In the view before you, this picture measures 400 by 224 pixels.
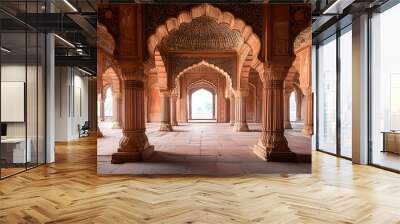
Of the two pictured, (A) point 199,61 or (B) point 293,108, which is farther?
(B) point 293,108

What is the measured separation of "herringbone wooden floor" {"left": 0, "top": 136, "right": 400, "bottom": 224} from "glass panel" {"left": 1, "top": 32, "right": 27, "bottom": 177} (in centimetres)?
96

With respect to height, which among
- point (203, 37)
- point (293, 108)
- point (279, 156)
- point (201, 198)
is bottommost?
point (201, 198)

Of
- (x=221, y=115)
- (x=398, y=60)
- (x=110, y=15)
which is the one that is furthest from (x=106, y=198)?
(x=221, y=115)

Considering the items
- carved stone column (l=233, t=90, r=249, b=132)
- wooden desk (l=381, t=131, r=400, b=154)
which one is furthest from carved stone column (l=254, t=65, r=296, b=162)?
carved stone column (l=233, t=90, r=249, b=132)

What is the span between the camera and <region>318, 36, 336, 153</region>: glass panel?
7969 millimetres

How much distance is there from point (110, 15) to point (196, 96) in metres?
26.6

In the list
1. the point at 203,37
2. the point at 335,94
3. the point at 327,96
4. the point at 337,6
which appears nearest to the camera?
the point at 337,6

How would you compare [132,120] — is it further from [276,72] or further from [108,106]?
[108,106]

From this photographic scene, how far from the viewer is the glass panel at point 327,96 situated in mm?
7969

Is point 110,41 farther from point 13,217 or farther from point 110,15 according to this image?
point 13,217

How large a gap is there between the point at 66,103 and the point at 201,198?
901cm

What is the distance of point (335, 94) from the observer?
7.84m

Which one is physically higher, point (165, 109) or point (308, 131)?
point (165, 109)

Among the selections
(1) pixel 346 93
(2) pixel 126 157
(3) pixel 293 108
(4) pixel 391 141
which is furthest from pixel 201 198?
(3) pixel 293 108
